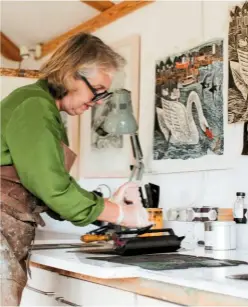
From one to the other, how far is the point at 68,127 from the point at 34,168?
1998 mm

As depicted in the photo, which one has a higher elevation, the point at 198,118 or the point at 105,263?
the point at 198,118

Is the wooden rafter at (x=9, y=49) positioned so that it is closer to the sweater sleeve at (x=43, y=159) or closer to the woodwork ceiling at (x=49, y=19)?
the woodwork ceiling at (x=49, y=19)

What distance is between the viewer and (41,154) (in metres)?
1.51

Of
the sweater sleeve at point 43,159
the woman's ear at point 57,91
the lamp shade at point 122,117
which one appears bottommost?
the sweater sleeve at point 43,159

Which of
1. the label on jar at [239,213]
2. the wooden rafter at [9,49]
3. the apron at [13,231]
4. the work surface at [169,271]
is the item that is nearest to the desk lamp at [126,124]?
the label on jar at [239,213]

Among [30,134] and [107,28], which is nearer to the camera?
[30,134]

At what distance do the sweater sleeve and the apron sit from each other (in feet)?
0.21

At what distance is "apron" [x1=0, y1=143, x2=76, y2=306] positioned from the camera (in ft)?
5.30

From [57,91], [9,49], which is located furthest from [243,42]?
[9,49]

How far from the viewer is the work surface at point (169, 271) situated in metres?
1.29

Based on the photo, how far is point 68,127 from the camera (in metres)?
3.50

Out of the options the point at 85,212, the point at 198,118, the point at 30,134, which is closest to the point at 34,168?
the point at 30,134

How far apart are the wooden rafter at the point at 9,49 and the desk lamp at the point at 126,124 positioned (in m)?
1.61

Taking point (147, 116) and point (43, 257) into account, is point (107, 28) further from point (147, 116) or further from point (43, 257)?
point (43, 257)
